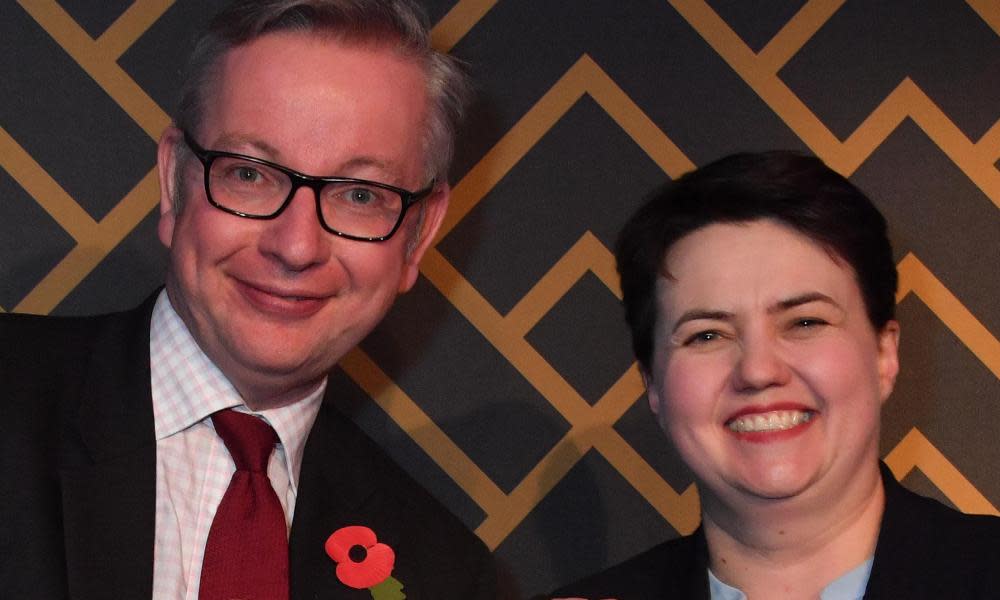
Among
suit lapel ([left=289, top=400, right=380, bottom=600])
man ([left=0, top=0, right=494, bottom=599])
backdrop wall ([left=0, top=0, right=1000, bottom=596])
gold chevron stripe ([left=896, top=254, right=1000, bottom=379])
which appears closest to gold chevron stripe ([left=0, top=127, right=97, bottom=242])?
backdrop wall ([left=0, top=0, right=1000, bottom=596])

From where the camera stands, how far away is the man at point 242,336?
1487 mm

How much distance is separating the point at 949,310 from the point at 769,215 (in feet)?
2.40

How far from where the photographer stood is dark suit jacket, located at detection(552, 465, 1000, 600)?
1.53m

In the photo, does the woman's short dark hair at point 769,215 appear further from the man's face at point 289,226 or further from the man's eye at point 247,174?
the man's eye at point 247,174

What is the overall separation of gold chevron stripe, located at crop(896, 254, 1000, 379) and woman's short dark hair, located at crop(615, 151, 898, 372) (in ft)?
1.84

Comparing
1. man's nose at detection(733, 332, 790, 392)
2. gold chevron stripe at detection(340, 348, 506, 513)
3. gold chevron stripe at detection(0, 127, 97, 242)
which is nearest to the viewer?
man's nose at detection(733, 332, 790, 392)

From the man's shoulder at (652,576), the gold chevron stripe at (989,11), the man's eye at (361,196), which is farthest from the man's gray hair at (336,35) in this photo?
the gold chevron stripe at (989,11)

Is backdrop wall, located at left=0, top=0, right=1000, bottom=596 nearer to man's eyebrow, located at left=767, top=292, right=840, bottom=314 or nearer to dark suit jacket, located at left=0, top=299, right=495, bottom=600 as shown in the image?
dark suit jacket, located at left=0, top=299, right=495, bottom=600

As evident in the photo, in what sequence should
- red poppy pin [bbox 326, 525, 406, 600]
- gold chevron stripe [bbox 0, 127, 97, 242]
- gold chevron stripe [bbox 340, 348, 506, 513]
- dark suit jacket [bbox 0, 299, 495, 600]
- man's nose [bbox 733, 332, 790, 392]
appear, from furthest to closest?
1. gold chevron stripe [bbox 340, 348, 506, 513]
2. gold chevron stripe [bbox 0, 127, 97, 242]
3. red poppy pin [bbox 326, 525, 406, 600]
4. man's nose [bbox 733, 332, 790, 392]
5. dark suit jacket [bbox 0, 299, 495, 600]

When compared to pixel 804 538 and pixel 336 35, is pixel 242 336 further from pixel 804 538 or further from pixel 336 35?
pixel 804 538

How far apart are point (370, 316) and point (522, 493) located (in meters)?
0.64

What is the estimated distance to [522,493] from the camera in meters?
2.16

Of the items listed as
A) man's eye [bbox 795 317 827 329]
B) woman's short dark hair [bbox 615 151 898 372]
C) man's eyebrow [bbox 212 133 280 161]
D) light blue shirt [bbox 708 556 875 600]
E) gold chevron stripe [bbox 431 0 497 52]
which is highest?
gold chevron stripe [bbox 431 0 497 52]

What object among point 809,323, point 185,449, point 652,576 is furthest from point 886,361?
point 185,449
